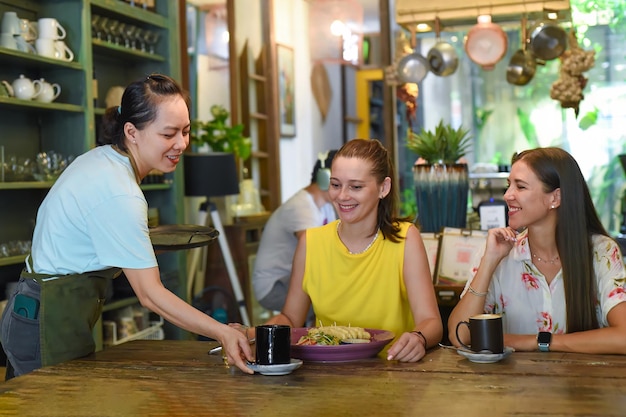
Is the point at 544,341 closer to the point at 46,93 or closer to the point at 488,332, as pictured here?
the point at 488,332

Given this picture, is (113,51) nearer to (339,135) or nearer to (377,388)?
(377,388)

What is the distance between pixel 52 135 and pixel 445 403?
348 centimetres

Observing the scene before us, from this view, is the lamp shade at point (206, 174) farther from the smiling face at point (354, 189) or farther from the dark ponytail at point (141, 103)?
the dark ponytail at point (141, 103)

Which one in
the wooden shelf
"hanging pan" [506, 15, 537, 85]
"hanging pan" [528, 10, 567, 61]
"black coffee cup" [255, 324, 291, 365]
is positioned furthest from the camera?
the wooden shelf

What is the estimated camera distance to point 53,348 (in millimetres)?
2498

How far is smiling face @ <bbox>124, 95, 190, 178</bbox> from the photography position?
2.54m

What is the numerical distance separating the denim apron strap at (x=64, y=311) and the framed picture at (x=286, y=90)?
5.83 m

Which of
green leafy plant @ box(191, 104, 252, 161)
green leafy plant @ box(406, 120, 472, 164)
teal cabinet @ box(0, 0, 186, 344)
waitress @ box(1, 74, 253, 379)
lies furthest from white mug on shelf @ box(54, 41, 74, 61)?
waitress @ box(1, 74, 253, 379)

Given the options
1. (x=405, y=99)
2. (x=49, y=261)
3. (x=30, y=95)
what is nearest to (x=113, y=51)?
(x=30, y=95)

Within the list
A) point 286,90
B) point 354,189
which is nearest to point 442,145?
point 354,189

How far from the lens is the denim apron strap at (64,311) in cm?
247

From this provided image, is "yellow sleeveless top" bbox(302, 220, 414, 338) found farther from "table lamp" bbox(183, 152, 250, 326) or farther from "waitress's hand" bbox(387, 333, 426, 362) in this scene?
"table lamp" bbox(183, 152, 250, 326)

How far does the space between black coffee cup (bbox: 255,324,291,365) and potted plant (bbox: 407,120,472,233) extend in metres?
1.96

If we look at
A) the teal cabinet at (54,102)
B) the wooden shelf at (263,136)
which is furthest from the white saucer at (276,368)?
the wooden shelf at (263,136)
